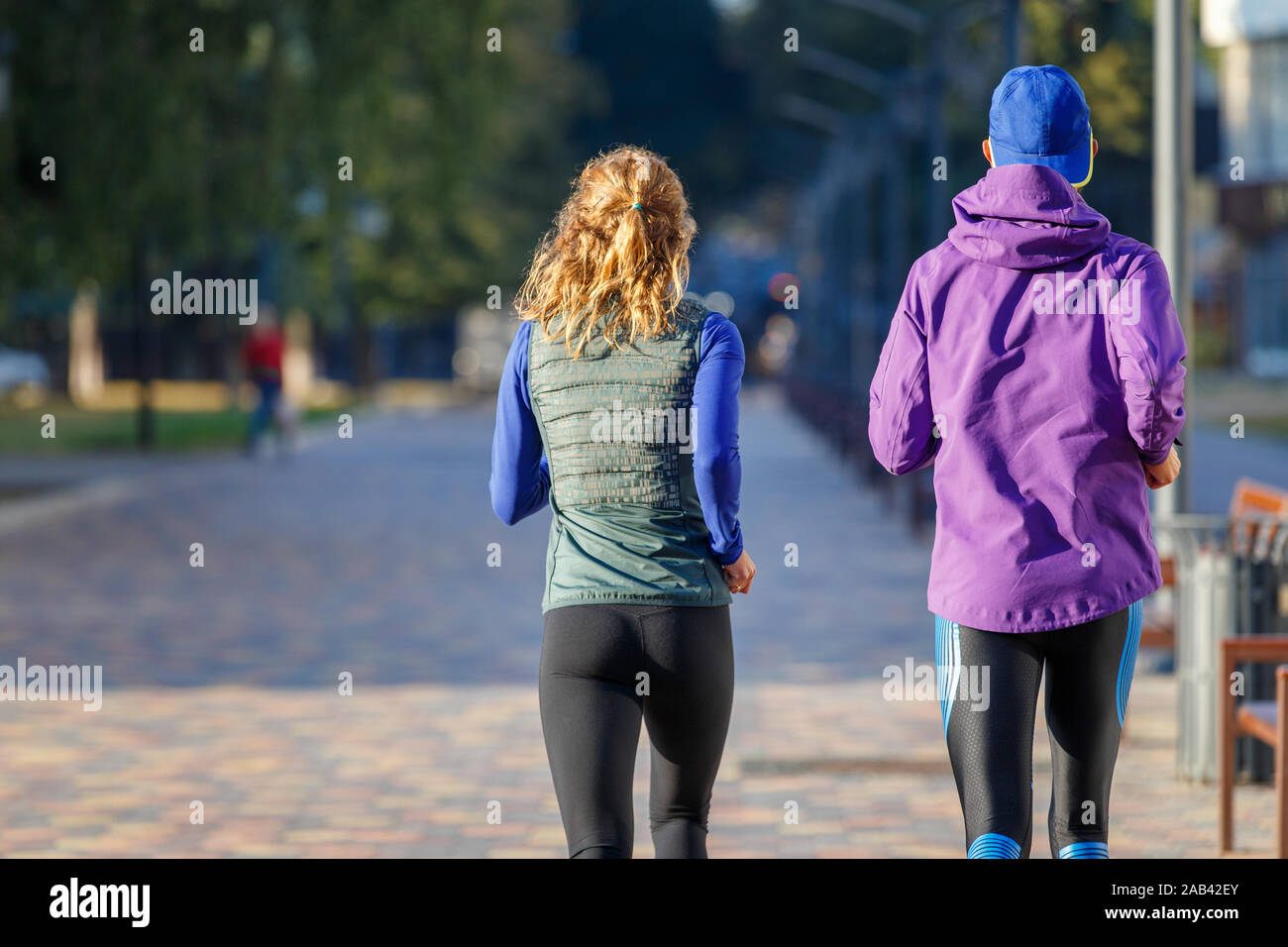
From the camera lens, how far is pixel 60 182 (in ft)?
61.9

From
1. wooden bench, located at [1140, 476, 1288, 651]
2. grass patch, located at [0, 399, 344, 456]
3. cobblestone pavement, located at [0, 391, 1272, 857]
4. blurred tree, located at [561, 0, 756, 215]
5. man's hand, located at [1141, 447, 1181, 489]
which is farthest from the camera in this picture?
blurred tree, located at [561, 0, 756, 215]

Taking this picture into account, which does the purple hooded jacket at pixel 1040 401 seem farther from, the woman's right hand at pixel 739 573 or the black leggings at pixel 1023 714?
the woman's right hand at pixel 739 573

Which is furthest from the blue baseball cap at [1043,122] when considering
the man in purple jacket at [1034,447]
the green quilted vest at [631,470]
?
the green quilted vest at [631,470]

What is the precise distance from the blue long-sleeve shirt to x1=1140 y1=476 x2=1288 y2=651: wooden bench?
406cm

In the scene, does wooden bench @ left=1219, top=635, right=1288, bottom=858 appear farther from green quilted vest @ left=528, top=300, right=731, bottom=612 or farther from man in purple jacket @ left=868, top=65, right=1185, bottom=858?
Result: green quilted vest @ left=528, top=300, right=731, bottom=612

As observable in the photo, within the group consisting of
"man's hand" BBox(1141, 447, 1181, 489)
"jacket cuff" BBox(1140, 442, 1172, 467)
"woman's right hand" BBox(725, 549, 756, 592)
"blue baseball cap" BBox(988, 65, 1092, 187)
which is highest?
"blue baseball cap" BBox(988, 65, 1092, 187)

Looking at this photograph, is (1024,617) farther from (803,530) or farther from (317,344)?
(317,344)

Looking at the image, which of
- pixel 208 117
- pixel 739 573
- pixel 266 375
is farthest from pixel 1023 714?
pixel 266 375

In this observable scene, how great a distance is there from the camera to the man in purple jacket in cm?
363

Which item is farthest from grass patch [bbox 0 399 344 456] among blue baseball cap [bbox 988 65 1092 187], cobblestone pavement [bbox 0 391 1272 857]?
blue baseball cap [bbox 988 65 1092 187]

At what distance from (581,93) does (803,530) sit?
164ft

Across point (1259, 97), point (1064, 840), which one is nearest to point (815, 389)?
point (1259, 97)

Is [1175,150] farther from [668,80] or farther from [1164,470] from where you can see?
[668,80]

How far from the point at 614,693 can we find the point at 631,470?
406mm
